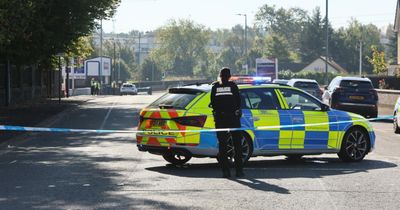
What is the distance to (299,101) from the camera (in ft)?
42.5

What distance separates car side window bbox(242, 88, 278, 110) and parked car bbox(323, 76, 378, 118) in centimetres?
1568

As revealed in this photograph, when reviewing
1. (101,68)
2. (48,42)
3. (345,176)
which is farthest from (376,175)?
(101,68)

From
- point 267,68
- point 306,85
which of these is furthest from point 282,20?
point 306,85

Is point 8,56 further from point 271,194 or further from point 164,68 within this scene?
point 164,68

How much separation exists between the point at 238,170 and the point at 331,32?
12593 cm

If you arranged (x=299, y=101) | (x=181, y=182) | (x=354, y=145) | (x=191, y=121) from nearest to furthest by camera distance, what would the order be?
(x=181, y=182)
(x=191, y=121)
(x=299, y=101)
(x=354, y=145)

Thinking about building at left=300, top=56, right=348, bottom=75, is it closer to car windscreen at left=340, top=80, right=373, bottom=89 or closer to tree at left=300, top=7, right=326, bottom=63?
tree at left=300, top=7, right=326, bottom=63

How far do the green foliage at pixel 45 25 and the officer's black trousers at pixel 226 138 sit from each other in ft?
54.0

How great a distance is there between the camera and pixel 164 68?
576ft

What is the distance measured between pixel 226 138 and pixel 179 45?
16463 centimetres

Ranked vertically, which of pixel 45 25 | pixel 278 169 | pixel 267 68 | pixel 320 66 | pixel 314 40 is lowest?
pixel 278 169

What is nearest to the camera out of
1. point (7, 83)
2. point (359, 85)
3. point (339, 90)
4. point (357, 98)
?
point (357, 98)

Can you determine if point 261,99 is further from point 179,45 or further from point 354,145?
point 179,45

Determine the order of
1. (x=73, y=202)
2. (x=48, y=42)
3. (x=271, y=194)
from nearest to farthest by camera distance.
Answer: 1. (x=73, y=202)
2. (x=271, y=194)
3. (x=48, y=42)
